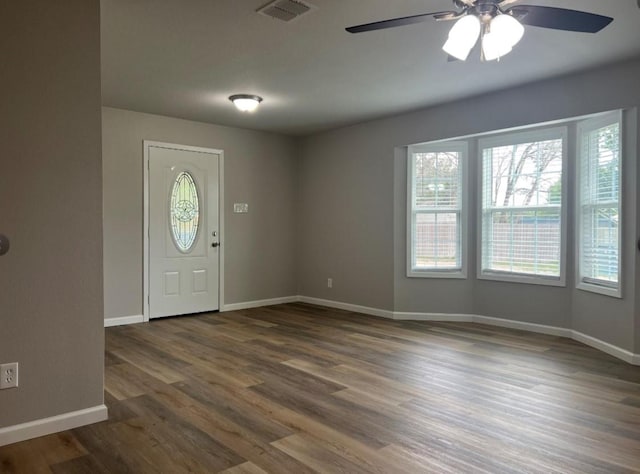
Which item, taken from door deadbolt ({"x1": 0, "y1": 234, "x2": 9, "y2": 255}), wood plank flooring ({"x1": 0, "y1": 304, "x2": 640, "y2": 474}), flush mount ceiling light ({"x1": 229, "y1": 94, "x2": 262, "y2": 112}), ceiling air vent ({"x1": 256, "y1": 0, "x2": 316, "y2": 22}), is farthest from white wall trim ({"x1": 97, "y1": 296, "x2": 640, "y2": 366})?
ceiling air vent ({"x1": 256, "y1": 0, "x2": 316, "y2": 22})

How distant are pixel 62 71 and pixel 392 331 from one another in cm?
382

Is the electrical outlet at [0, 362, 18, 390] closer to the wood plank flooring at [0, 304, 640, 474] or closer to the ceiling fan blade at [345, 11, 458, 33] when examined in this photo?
the wood plank flooring at [0, 304, 640, 474]

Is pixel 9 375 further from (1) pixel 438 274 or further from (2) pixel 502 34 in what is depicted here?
(1) pixel 438 274

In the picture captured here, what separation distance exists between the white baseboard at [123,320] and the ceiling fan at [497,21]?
4.34m

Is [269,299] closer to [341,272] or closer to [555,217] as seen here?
[341,272]

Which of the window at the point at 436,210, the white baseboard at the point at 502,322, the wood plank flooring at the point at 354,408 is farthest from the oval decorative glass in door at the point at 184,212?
the window at the point at 436,210

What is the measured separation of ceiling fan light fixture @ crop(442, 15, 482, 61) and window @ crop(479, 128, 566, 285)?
2831mm

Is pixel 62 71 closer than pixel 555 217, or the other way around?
pixel 62 71

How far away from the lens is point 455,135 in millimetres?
5207

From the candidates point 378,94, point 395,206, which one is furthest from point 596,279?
point 378,94

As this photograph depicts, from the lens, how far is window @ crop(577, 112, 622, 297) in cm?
416

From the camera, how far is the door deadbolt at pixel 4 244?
2.42m

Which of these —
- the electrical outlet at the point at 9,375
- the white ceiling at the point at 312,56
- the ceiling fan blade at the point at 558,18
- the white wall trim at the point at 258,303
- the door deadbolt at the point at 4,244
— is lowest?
the white wall trim at the point at 258,303

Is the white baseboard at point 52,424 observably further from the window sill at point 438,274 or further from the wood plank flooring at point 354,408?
the window sill at point 438,274
